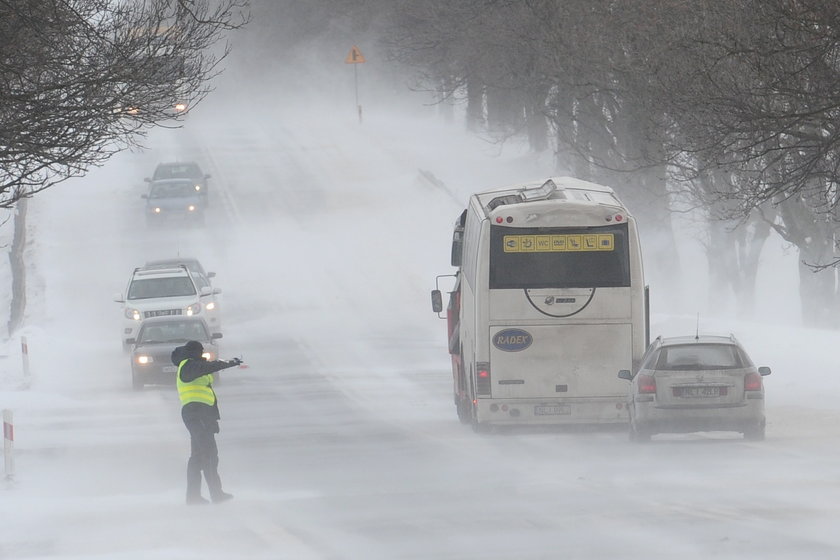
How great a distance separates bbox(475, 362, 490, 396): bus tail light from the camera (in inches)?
845

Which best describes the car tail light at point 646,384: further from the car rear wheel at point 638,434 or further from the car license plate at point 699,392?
the car rear wheel at point 638,434

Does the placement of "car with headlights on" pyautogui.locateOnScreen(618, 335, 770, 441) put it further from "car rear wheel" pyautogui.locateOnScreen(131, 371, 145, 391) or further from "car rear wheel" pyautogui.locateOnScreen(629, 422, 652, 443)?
"car rear wheel" pyautogui.locateOnScreen(131, 371, 145, 391)

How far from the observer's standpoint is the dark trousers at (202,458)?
16.2 metres

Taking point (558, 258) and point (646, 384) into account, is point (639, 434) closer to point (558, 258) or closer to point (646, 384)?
point (646, 384)

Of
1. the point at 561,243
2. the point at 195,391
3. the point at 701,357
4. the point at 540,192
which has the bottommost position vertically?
the point at 195,391

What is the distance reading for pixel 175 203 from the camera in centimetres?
5412

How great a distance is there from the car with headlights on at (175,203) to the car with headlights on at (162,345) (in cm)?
2391

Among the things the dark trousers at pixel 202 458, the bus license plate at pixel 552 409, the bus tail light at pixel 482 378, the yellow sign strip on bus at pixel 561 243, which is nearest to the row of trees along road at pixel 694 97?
the yellow sign strip on bus at pixel 561 243

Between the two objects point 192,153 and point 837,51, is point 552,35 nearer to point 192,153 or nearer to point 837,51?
point 837,51

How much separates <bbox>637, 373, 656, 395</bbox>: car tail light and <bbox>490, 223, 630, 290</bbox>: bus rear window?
1846 mm

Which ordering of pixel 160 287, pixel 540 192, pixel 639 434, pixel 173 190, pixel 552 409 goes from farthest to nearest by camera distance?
pixel 173 190 → pixel 160 287 → pixel 540 192 → pixel 552 409 → pixel 639 434

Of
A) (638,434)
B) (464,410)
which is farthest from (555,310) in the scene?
(464,410)

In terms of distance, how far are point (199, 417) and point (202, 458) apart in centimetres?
45

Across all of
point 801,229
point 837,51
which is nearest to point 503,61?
point 801,229
